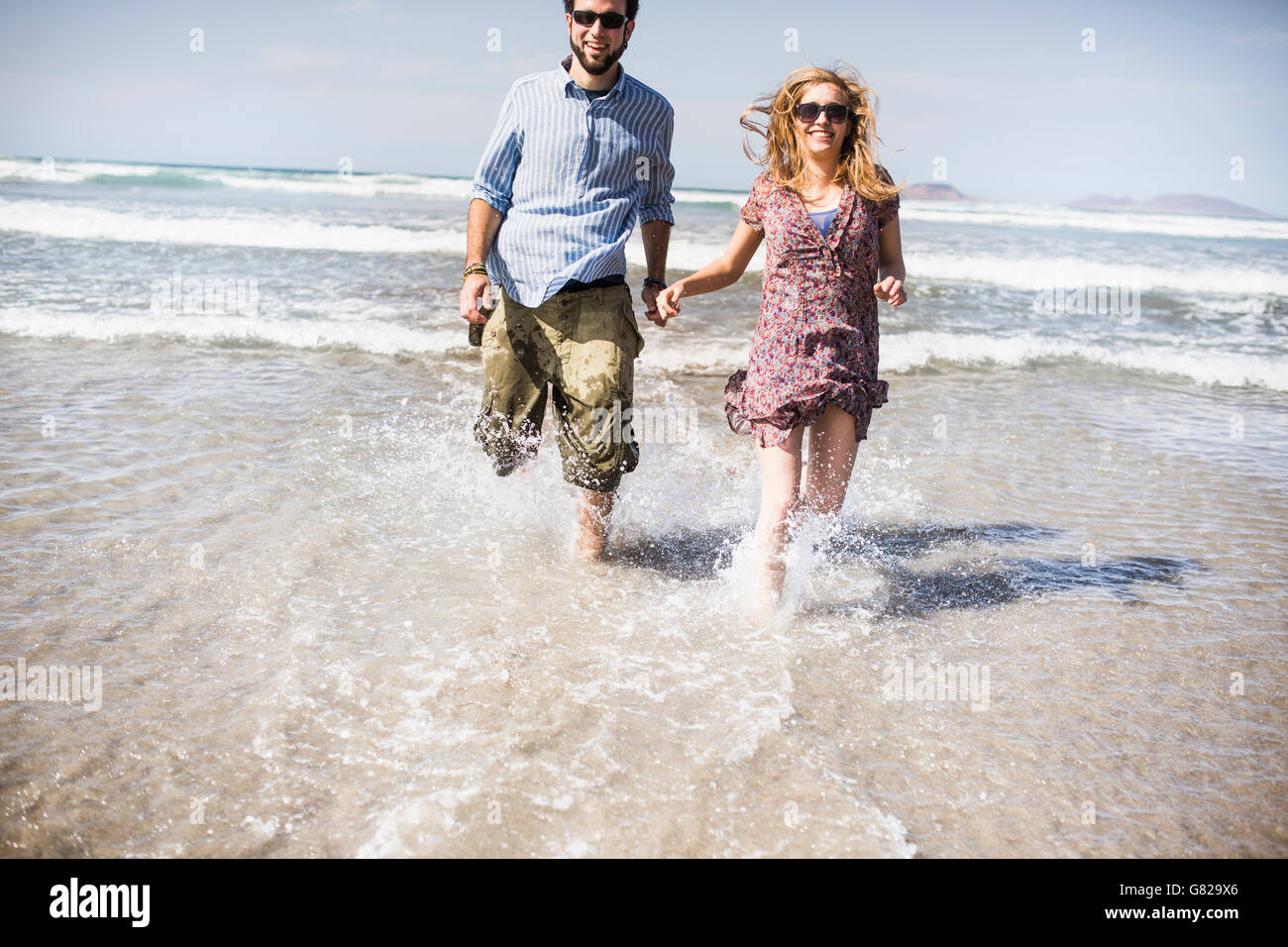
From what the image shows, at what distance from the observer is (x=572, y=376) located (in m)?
3.88

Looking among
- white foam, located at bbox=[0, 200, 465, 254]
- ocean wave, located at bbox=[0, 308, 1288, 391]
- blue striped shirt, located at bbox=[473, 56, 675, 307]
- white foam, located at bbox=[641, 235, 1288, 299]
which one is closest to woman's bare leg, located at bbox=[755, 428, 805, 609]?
blue striped shirt, located at bbox=[473, 56, 675, 307]

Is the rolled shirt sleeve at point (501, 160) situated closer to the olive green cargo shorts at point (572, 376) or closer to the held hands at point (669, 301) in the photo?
the olive green cargo shorts at point (572, 376)

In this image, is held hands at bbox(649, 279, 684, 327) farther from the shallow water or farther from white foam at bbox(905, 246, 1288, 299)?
white foam at bbox(905, 246, 1288, 299)

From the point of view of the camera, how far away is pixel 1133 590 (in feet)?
13.7

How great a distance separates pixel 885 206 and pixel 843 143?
309 millimetres

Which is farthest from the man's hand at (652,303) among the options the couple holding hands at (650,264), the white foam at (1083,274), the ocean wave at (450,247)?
the white foam at (1083,274)

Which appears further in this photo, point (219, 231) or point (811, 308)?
point (219, 231)

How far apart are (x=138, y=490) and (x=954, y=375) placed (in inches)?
290

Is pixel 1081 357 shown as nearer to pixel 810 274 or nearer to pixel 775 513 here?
pixel 810 274

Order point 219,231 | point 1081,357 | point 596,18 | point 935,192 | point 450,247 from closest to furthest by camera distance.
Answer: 1. point 596,18
2. point 1081,357
3. point 450,247
4. point 219,231
5. point 935,192

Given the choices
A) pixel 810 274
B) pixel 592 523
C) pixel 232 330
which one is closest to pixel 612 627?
pixel 592 523

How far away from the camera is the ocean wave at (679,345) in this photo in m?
8.58

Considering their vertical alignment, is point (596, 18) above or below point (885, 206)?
above
